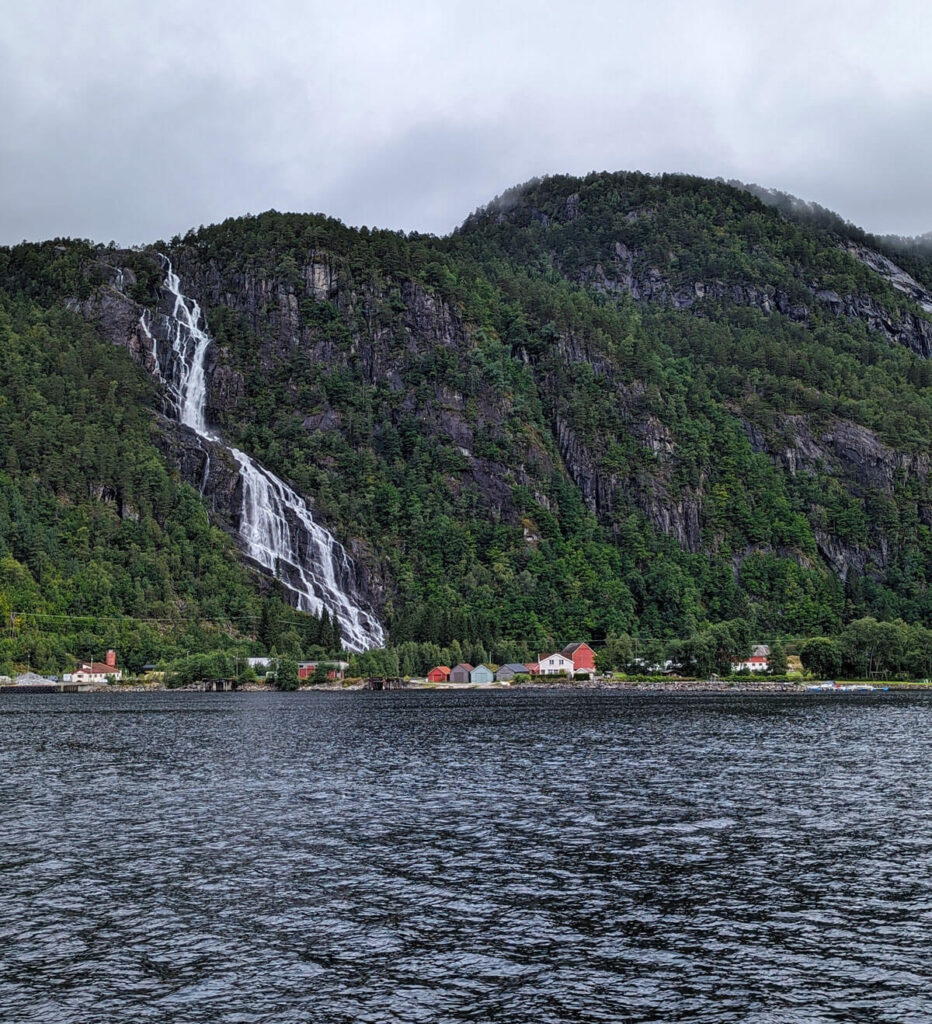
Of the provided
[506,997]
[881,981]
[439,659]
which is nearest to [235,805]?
[506,997]

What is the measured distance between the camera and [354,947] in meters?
22.3

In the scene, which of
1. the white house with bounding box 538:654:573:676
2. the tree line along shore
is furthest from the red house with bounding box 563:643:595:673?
the tree line along shore

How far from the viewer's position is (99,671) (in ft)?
540

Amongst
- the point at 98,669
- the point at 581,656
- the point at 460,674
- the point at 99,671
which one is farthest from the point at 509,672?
the point at 98,669

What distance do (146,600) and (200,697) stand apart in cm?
4162

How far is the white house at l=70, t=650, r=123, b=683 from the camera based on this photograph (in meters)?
161

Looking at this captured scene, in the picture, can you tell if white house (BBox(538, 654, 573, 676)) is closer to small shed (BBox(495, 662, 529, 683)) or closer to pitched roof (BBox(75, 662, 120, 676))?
small shed (BBox(495, 662, 529, 683))

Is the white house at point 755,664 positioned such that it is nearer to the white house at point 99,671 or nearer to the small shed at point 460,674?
Result: the small shed at point 460,674

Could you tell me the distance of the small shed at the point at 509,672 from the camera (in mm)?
182250

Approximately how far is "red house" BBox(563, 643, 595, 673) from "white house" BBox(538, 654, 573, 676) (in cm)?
166

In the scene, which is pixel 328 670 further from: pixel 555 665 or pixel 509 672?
pixel 555 665

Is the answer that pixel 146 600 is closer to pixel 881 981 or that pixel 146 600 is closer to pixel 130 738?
pixel 130 738

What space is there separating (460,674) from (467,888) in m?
155

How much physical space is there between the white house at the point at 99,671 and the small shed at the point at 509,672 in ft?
205
